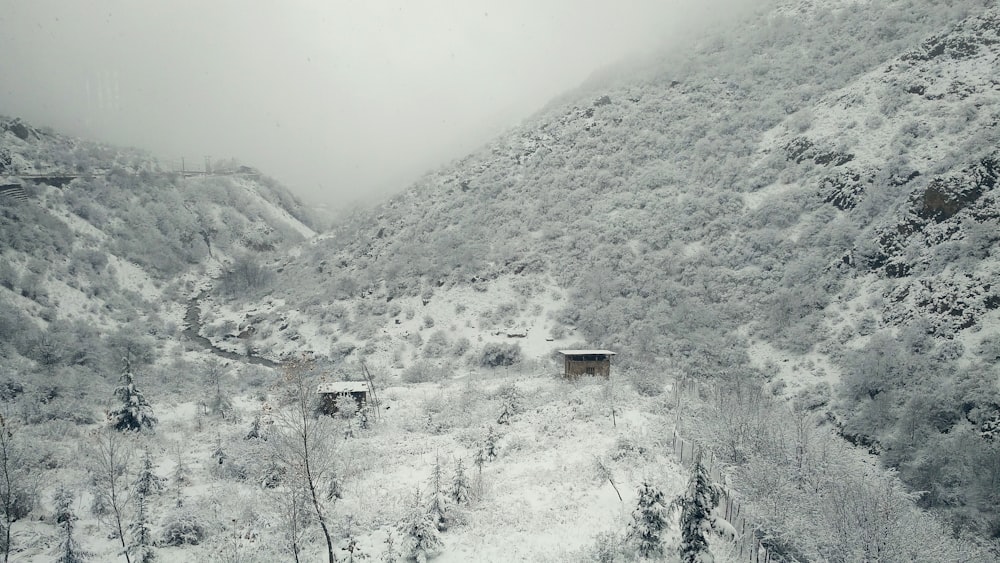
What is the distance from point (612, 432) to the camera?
83.6ft

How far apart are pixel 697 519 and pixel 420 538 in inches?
323

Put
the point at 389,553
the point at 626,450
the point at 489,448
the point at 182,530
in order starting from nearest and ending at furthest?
the point at 389,553 → the point at 182,530 → the point at 626,450 → the point at 489,448

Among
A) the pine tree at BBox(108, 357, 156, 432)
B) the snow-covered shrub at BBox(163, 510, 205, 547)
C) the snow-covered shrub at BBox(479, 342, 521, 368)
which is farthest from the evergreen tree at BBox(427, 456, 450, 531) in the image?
the snow-covered shrub at BBox(479, 342, 521, 368)

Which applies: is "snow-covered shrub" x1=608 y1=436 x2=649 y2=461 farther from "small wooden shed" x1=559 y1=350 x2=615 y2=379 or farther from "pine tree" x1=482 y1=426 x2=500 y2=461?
"small wooden shed" x1=559 y1=350 x2=615 y2=379

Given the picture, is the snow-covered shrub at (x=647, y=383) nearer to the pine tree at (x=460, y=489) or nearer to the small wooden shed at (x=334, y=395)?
the pine tree at (x=460, y=489)

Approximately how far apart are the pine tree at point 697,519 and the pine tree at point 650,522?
963 mm

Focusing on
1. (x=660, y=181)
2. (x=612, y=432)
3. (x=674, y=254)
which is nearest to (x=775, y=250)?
(x=674, y=254)

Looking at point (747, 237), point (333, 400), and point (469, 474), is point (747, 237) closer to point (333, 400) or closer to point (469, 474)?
point (469, 474)

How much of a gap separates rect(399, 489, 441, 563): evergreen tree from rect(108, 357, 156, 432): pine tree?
68.4ft

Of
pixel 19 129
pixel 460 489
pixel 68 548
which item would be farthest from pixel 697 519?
pixel 19 129

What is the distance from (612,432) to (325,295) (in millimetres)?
44967

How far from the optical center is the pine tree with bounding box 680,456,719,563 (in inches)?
525

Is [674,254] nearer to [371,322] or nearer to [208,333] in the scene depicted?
[371,322]

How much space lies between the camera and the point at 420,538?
15492mm
